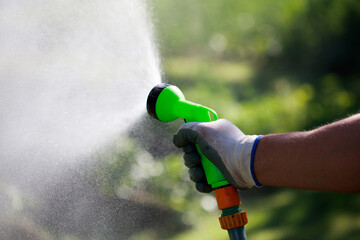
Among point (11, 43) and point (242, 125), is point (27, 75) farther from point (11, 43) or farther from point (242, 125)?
point (242, 125)

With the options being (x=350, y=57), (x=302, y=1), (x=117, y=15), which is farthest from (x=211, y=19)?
(x=117, y=15)

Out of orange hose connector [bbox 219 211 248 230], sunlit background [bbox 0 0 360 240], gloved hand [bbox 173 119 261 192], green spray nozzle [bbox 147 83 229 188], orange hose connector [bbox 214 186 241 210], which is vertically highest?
sunlit background [bbox 0 0 360 240]

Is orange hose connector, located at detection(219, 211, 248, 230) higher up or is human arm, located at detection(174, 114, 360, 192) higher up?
human arm, located at detection(174, 114, 360, 192)

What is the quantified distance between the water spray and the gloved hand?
37mm

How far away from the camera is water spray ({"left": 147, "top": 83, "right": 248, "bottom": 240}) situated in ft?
5.84

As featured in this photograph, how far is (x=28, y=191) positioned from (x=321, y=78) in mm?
4995

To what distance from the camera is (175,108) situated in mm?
1942

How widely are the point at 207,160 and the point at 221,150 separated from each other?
0.10m

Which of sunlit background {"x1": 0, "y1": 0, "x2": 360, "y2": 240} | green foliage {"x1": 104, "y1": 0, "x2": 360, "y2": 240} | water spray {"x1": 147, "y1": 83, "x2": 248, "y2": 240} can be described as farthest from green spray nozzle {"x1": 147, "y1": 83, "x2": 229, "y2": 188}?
green foliage {"x1": 104, "y1": 0, "x2": 360, "y2": 240}

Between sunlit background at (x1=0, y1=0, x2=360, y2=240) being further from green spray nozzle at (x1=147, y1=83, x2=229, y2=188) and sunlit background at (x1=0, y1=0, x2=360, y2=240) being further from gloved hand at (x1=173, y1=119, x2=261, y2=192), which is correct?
gloved hand at (x1=173, y1=119, x2=261, y2=192)

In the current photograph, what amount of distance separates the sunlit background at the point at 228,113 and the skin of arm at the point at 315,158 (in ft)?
2.87

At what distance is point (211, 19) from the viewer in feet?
21.0

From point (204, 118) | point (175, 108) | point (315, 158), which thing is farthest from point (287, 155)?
point (175, 108)

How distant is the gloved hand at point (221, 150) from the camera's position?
172cm
